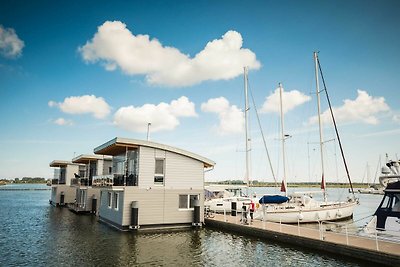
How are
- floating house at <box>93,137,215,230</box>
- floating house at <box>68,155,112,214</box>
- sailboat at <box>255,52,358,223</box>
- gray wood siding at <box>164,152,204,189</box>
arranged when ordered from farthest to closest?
floating house at <box>68,155,112,214</box>, sailboat at <box>255,52,358,223</box>, gray wood siding at <box>164,152,204,189</box>, floating house at <box>93,137,215,230</box>

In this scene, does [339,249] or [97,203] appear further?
[97,203]

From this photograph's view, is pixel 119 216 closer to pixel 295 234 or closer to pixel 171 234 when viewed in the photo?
pixel 171 234

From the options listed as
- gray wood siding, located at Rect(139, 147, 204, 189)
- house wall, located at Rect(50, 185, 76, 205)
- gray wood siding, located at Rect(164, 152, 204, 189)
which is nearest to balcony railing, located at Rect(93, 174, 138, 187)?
gray wood siding, located at Rect(139, 147, 204, 189)

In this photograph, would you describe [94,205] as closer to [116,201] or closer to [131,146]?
[116,201]

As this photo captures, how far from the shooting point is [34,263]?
44.6 ft

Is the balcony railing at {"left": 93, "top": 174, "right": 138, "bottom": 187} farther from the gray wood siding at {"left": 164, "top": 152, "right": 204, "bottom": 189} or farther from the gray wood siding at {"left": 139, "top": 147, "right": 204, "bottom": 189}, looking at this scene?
the gray wood siding at {"left": 164, "top": 152, "right": 204, "bottom": 189}

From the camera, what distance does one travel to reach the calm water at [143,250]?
14.0 metres

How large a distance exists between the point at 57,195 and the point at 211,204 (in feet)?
70.9

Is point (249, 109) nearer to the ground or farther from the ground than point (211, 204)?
farther from the ground

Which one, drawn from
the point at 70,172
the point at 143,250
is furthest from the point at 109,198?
the point at 70,172

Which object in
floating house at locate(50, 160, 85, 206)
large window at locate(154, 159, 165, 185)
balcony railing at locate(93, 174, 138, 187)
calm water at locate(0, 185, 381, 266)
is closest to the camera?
calm water at locate(0, 185, 381, 266)

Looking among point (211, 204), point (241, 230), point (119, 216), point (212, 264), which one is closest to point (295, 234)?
point (241, 230)

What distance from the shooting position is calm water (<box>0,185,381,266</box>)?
14.0 m

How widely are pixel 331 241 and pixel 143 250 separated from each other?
974 cm
